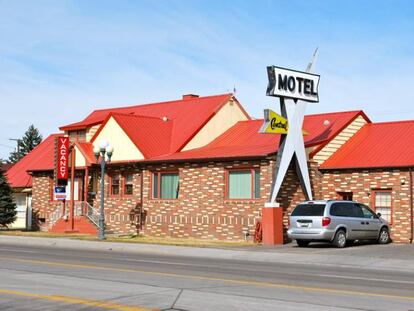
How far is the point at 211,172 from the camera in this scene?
32.2 meters

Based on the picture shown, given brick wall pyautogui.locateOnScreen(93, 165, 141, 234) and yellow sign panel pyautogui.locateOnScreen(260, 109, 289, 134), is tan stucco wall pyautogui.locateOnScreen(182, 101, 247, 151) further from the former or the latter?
yellow sign panel pyautogui.locateOnScreen(260, 109, 289, 134)

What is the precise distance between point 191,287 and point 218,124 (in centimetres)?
2636

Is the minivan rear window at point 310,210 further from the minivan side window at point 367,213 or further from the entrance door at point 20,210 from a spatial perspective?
the entrance door at point 20,210

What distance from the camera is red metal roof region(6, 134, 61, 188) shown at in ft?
142

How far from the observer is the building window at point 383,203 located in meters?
30.5

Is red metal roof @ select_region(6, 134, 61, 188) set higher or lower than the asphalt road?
higher

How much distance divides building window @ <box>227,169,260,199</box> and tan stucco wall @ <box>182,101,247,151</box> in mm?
5888

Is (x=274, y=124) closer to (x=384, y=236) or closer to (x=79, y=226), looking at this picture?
(x=384, y=236)

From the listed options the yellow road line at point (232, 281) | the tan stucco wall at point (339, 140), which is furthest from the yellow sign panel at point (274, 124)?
the yellow road line at point (232, 281)

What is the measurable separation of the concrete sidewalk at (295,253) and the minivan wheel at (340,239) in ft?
1.03

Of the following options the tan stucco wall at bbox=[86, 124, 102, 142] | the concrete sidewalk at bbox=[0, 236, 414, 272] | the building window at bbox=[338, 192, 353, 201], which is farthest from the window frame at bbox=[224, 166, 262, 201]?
the tan stucco wall at bbox=[86, 124, 102, 142]

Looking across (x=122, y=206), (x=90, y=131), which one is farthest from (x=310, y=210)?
(x=90, y=131)

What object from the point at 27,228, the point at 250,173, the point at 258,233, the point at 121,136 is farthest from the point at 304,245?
the point at 27,228

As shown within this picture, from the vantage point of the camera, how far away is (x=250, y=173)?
3102 cm
